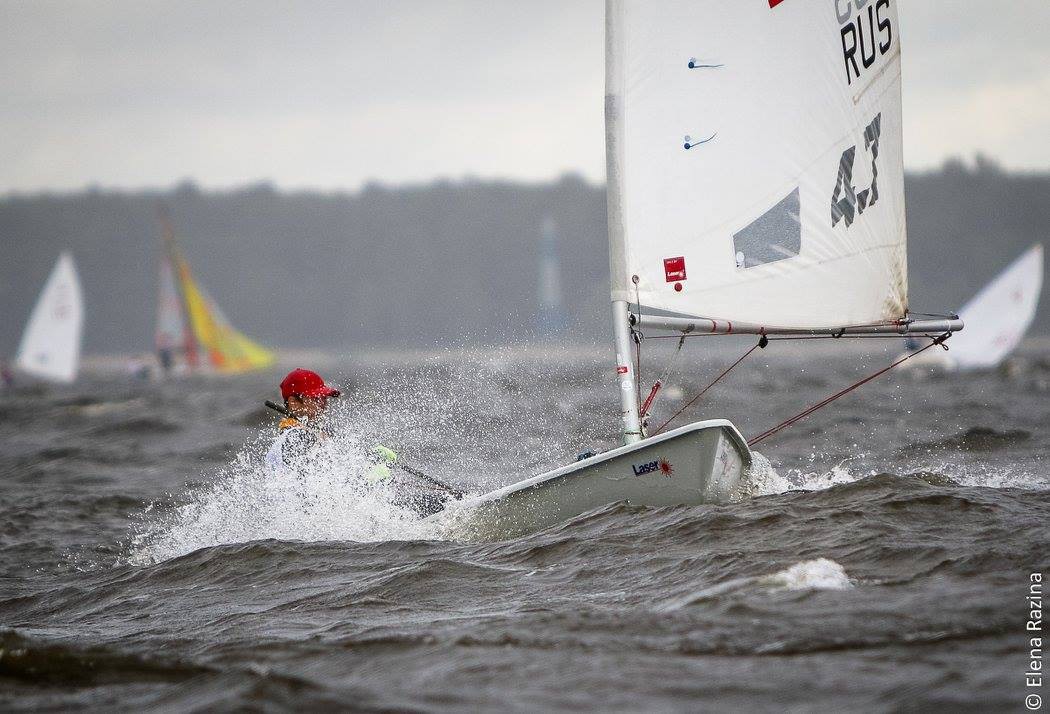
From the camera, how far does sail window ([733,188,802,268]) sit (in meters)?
6.93

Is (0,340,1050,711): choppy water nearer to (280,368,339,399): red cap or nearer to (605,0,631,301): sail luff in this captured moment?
(280,368,339,399): red cap

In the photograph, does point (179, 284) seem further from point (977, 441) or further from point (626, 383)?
point (626, 383)

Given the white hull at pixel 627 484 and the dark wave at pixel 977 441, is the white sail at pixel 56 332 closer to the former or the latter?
the dark wave at pixel 977 441

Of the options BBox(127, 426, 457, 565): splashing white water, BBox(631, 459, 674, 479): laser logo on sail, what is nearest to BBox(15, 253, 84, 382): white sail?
BBox(127, 426, 457, 565): splashing white water

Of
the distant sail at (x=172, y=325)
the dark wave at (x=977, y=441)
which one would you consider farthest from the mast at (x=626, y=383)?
the distant sail at (x=172, y=325)

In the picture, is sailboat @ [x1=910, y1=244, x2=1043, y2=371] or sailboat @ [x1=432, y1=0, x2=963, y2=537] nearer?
sailboat @ [x1=432, y1=0, x2=963, y2=537]

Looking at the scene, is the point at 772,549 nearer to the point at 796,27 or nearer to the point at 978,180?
the point at 796,27

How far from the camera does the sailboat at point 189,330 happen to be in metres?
43.2

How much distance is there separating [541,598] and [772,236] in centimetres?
280

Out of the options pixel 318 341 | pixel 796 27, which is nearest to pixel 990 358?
pixel 796 27

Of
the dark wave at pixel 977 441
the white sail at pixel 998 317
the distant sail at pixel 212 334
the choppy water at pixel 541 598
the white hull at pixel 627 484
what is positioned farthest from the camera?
the distant sail at pixel 212 334

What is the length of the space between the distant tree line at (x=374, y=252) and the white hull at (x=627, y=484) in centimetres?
10063

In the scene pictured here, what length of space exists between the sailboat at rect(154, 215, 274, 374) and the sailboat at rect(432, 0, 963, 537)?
37.9 meters

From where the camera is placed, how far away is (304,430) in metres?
7.17
